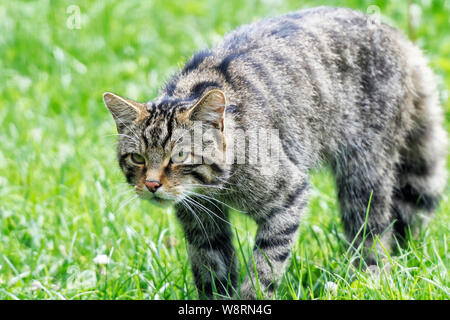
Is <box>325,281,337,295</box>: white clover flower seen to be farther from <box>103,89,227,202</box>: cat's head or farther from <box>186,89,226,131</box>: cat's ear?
<box>186,89,226,131</box>: cat's ear

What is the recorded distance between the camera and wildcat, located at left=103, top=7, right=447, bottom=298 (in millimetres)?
3734

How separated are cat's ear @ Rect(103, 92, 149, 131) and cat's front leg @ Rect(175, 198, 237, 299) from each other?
628 millimetres

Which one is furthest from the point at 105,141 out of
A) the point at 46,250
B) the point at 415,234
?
the point at 415,234

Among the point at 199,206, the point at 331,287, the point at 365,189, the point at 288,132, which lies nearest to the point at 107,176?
the point at 199,206

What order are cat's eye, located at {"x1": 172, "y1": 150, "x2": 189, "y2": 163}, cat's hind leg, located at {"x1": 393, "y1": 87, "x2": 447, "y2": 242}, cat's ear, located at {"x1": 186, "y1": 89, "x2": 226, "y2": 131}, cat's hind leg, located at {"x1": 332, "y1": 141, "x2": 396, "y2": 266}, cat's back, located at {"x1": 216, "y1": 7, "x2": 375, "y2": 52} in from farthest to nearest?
1. cat's hind leg, located at {"x1": 393, "y1": 87, "x2": 447, "y2": 242}
2. cat's hind leg, located at {"x1": 332, "y1": 141, "x2": 396, "y2": 266}
3. cat's back, located at {"x1": 216, "y1": 7, "x2": 375, "y2": 52}
4. cat's eye, located at {"x1": 172, "y1": 150, "x2": 189, "y2": 163}
5. cat's ear, located at {"x1": 186, "y1": 89, "x2": 226, "y2": 131}

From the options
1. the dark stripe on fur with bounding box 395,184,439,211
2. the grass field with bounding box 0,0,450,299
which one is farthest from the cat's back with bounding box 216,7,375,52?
the dark stripe on fur with bounding box 395,184,439,211

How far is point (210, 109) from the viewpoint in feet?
11.9

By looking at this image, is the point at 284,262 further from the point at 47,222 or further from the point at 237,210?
the point at 47,222

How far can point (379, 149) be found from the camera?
459 cm

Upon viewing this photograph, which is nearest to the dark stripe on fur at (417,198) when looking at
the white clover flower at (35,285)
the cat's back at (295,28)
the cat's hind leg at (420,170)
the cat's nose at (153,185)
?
the cat's hind leg at (420,170)

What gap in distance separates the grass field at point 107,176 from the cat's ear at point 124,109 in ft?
1.61

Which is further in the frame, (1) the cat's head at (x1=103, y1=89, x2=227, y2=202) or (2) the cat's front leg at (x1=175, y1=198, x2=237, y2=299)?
(2) the cat's front leg at (x1=175, y1=198, x2=237, y2=299)

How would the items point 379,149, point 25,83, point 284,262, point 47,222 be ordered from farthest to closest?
point 25,83
point 47,222
point 379,149
point 284,262
